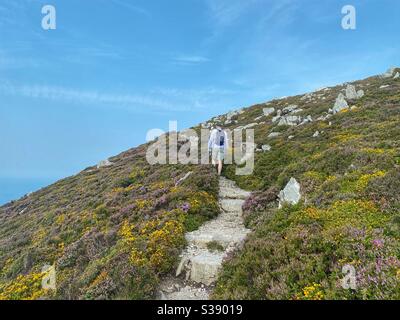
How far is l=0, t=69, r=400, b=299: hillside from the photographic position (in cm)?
758

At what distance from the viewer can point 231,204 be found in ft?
51.7

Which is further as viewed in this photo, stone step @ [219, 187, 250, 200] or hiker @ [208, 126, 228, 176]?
hiker @ [208, 126, 228, 176]

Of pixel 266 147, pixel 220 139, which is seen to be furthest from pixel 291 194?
pixel 266 147

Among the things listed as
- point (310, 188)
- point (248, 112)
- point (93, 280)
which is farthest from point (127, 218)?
point (248, 112)

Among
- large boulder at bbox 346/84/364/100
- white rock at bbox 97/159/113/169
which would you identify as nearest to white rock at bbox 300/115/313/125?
large boulder at bbox 346/84/364/100

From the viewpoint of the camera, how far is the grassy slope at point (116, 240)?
9.98 metres

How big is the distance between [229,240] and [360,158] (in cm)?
672

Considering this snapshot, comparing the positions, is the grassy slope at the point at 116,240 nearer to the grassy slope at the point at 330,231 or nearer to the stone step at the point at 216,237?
the stone step at the point at 216,237

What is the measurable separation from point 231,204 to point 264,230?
5.28 metres

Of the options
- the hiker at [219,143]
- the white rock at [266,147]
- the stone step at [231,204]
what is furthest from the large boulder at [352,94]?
the stone step at [231,204]

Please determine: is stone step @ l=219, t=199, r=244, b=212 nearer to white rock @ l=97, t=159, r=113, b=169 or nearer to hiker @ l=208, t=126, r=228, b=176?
hiker @ l=208, t=126, r=228, b=176

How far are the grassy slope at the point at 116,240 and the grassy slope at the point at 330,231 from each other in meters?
2.36

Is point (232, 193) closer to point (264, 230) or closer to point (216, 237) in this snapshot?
point (216, 237)
